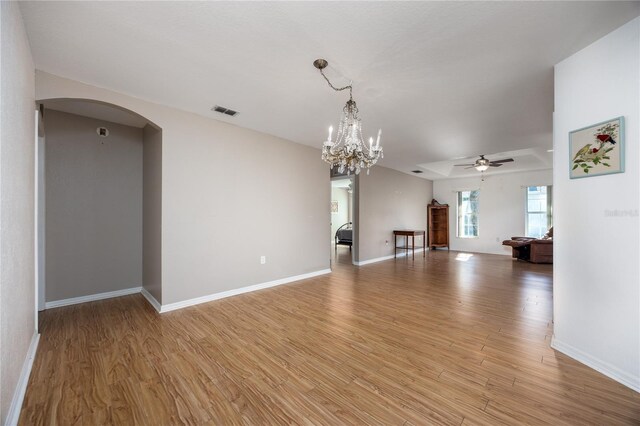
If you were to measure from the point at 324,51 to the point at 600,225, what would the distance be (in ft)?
8.46

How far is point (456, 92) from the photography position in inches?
110

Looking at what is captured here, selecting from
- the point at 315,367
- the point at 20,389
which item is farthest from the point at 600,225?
the point at 20,389

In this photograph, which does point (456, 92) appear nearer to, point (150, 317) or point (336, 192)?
point (150, 317)

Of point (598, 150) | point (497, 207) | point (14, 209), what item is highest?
point (598, 150)

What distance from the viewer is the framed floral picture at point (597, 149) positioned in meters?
1.84

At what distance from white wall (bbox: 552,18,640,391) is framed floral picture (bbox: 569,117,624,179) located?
41mm

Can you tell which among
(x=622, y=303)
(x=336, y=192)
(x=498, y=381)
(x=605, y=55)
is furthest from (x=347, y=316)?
(x=336, y=192)

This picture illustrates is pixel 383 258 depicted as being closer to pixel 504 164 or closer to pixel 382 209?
pixel 382 209

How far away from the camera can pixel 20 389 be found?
5.44 ft

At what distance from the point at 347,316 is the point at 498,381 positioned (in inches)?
60.5

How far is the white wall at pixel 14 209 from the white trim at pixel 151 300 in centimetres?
112

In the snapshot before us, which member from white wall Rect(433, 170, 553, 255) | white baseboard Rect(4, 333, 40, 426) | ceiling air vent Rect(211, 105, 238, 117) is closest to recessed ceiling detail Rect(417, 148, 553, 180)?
white wall Rect(433, 170, 553, 255)

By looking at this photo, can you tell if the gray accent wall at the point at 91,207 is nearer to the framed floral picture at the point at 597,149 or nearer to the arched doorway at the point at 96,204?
the arched doorway at the point at 96,204

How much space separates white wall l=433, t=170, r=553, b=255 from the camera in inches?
301
